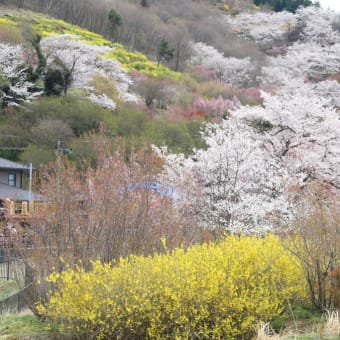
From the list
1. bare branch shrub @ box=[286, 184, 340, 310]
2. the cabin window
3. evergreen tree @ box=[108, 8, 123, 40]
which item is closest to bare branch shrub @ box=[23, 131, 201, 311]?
bare branch shrub @ box=[286, 184, 340, 310]

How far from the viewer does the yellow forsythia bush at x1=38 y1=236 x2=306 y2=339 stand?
→ 8703 millimetres

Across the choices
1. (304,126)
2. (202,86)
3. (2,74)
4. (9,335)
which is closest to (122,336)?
(9,335)

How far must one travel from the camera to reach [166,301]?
875 centimetres

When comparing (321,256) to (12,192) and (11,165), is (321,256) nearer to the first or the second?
(12,192)

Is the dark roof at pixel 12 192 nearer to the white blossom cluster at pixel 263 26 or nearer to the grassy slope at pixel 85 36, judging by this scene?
the grassy slope at pixel 85 36

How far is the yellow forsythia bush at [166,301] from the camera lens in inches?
343

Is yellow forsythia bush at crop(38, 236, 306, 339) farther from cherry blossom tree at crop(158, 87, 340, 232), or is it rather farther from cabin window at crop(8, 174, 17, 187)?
cabin window at crop(8, 174, 17, 187)

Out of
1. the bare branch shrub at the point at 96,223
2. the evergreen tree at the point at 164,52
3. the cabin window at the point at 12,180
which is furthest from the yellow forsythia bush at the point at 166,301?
the evergreen tree at the point at 164,52

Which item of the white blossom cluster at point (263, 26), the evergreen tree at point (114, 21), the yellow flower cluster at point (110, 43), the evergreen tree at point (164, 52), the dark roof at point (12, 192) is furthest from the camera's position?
the white blossom cluster at point (263, 26)

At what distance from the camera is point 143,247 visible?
449 inches

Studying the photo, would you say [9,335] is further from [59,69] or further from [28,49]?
[28,49]

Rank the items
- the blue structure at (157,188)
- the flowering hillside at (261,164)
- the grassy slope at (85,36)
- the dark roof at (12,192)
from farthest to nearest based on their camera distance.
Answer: the grassy slope at (85,36)
the dark roof at (12,192)
the flowering hillside at (261,164)
the blue structure at (157,188)

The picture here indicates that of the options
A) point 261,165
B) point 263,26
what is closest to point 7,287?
point 261,165

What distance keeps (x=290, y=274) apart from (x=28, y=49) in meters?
39.1
